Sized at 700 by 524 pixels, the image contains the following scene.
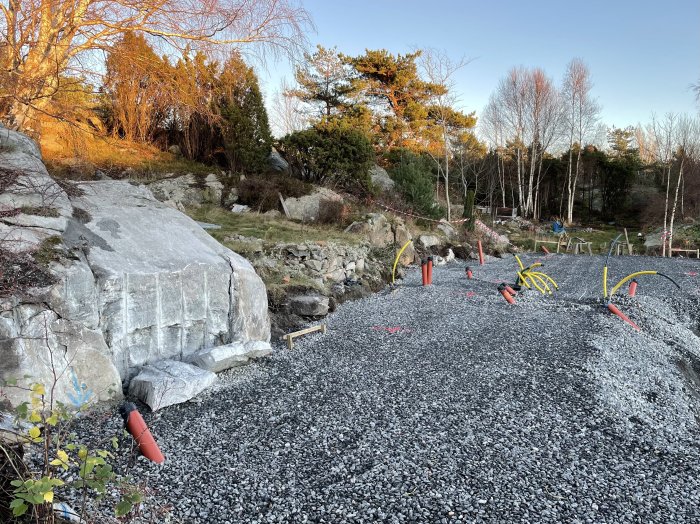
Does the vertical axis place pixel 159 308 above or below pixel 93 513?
above

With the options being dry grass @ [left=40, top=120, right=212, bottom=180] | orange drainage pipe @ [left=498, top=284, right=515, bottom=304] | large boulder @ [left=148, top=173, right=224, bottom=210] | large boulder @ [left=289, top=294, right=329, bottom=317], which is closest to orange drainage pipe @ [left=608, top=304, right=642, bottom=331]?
orange drainage pipe @ [left=498, top=284, right=515, bottom=304]

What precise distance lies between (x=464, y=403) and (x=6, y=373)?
389cm

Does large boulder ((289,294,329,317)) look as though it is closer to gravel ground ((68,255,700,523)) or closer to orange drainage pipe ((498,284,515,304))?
gravel ground ((68,255,700,523))

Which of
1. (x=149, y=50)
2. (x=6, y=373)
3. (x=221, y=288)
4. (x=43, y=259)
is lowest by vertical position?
(x=6, y=373)

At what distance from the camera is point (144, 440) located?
330 centimetres

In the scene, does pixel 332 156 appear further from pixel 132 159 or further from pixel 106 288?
pixel 106 288

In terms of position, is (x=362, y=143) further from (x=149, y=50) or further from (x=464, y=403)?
(x=464, y=403)

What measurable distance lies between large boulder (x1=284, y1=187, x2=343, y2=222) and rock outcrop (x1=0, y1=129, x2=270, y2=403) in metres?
6.68

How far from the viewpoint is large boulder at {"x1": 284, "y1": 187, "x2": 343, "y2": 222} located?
498 inches

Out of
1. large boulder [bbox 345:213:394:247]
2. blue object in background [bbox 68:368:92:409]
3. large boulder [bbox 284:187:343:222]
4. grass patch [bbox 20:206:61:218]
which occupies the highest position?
large boulder [bbox 284:187:343:222]

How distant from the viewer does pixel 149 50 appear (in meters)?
4.62

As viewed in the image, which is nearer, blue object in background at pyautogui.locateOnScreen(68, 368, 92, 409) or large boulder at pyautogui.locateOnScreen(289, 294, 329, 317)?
blue object in background at pyautogui.locateOnScreen(68, 368, 92, 409)

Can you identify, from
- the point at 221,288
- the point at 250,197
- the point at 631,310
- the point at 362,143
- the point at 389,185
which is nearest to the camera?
the point at 221,288

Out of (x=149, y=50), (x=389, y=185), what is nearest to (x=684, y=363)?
(x=149, y=50)
